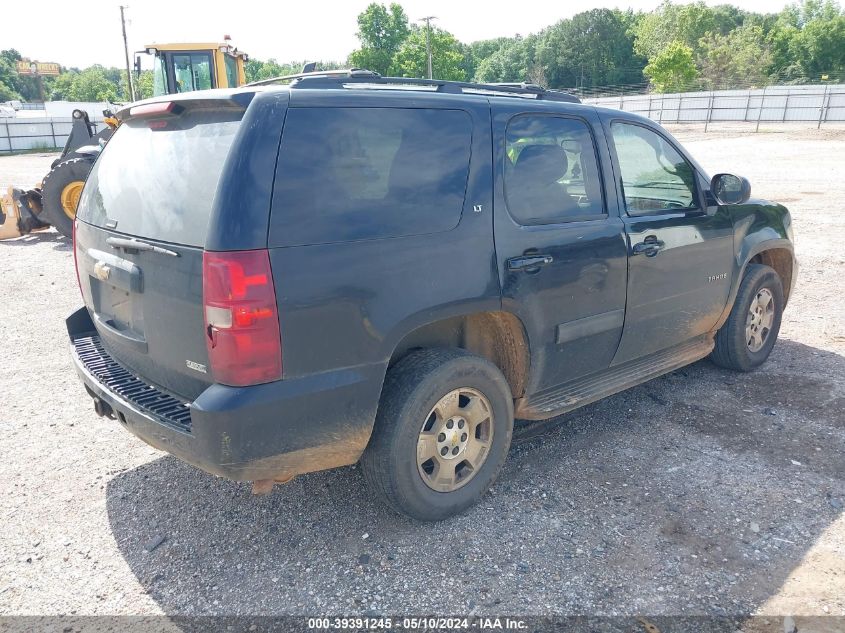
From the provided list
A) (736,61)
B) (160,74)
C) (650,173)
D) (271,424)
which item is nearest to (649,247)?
(650,173)

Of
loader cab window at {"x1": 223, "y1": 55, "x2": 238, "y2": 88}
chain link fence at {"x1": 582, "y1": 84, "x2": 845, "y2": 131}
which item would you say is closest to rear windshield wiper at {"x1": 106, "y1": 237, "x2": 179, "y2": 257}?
loader cab window at {"x1": 223, "y1": 55, "x2": 238, "y2": 88}

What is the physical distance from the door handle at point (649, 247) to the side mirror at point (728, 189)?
2.38 ft

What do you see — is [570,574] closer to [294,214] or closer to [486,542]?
[486,542]

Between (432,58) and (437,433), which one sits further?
(432,58)

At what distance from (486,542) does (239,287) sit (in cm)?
166

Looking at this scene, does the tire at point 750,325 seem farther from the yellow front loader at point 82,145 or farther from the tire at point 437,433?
the yellow front loader at point 82,145

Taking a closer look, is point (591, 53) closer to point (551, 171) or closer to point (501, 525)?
point (551, 171)

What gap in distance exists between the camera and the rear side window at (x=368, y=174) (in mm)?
2596

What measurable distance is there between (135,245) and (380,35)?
216 ft

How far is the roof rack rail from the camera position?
2.99 meters

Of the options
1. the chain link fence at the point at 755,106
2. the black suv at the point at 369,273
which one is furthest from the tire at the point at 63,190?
the chain link fence at the point at 755,106

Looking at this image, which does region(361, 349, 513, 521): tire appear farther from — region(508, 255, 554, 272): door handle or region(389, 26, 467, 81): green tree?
region(389, 26, 467, 81): green tree

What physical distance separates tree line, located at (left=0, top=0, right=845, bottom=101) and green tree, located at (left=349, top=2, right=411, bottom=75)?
9 centimetres

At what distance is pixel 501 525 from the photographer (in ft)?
10.6
